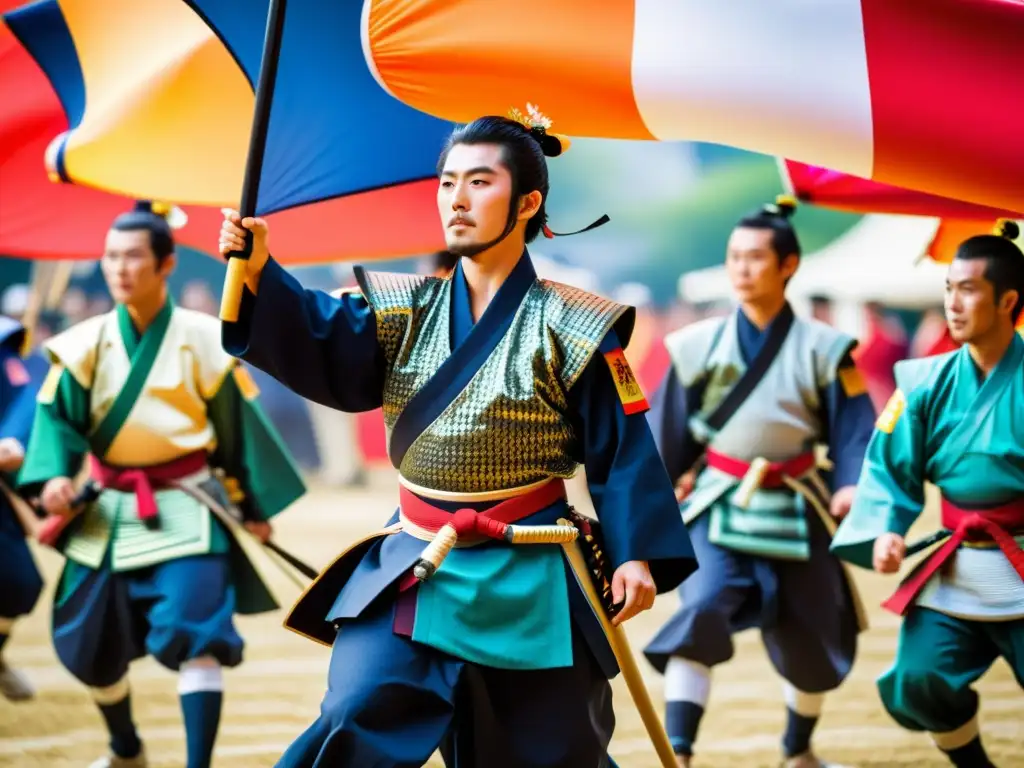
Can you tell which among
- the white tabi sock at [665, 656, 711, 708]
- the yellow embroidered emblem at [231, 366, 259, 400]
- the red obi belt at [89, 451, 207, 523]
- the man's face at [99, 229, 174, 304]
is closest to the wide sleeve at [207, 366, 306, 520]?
the yellow embroidered emblem at [231, 366, 259, 400]

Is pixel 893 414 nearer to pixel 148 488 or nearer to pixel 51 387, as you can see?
pixel 148 488

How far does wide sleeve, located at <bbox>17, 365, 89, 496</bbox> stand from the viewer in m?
3.85

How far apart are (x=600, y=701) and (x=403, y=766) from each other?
0.45 m

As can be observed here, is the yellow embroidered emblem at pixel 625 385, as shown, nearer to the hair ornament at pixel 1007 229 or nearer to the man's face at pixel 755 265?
the hair ornament at pixel 1007 229

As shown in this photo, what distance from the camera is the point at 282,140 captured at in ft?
10.2

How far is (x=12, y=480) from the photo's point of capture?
15.4 ft

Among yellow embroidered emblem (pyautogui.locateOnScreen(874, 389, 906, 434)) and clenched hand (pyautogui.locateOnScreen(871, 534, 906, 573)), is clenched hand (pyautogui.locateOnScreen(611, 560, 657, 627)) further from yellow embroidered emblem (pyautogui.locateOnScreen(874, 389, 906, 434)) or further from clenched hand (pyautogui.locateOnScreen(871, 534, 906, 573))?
yellow embroidered emblem (pyautogui.locateOnScreen(874, 389, 906, 434))

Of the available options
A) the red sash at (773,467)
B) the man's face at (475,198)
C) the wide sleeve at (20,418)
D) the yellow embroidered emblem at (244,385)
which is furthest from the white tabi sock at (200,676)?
the man's face at (475,198)

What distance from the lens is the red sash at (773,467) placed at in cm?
404

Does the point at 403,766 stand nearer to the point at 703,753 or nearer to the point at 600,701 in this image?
the point at 600,701

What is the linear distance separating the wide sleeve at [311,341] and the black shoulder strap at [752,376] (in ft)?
5.53

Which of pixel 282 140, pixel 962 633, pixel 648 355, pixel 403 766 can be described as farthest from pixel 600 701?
pixel 648 355

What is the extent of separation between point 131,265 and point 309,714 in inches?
68.5

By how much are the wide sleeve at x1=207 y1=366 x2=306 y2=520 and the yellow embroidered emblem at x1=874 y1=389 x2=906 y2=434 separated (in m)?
1.73
